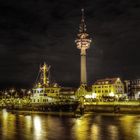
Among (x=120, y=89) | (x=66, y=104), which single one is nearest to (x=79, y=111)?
(x=66, y=104)

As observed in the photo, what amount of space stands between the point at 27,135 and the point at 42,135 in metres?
2.05

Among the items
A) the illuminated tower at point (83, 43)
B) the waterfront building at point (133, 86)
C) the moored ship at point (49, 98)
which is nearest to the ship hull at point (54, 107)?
the moored ship at point (49, 98)

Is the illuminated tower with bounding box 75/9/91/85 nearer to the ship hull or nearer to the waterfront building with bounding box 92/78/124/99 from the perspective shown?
the waterfront building with bounding box 92/78/124/99

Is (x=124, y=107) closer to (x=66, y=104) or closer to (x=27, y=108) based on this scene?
(x=66, y=104)

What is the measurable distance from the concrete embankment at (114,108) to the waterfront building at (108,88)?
39370 mm

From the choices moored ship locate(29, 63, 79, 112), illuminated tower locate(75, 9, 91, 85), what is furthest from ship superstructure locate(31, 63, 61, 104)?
illuminated tower locate(75, 9, 91, 85)

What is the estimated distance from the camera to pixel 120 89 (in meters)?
148

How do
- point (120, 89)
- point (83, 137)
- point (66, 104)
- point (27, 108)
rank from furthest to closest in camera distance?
point (120, 89), point (27, 108), point (66, 104), point (83, 137)

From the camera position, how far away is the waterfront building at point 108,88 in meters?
145

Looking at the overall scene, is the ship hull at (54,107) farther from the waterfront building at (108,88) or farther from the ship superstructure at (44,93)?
the waterfront building at (108,88)

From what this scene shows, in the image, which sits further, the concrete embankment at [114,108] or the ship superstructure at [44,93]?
the ship superstructure at [44,93]

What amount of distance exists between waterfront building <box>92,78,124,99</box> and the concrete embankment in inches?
1550

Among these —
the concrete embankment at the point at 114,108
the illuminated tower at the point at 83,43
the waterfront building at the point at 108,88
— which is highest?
the illuminated tower at the point at 83,43

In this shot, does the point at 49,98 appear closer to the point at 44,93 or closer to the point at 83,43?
the point at 44,93
